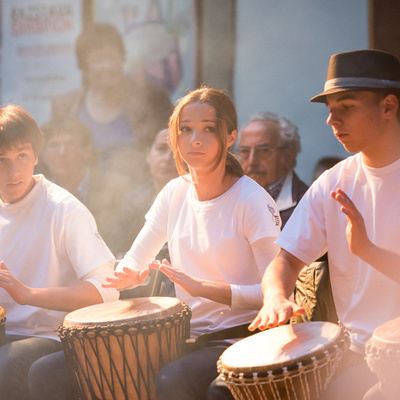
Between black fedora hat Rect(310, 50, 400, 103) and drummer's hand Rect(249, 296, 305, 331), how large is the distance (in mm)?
851

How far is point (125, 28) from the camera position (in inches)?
216

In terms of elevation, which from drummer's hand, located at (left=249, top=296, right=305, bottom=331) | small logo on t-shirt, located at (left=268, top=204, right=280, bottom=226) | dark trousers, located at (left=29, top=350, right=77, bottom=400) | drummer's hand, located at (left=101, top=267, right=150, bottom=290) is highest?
small logo on t-shirt, located at (left=268, top=204, right=280, bottom=226)

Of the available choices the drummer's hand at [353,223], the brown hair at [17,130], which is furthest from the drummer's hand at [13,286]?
the drummer's hand at [353,223]

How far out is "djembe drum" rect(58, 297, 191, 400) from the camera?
2738mm

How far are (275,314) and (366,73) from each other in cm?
100

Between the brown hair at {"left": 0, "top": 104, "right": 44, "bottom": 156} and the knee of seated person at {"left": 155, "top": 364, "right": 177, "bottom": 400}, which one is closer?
the knee of seated person at {"left": 155, "top": 364, "right": 177, "bottom": 400}

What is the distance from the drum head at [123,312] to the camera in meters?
2.75

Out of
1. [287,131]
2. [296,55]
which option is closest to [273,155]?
[287,131]

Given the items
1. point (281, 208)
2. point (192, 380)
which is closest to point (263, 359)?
point (192, 380)


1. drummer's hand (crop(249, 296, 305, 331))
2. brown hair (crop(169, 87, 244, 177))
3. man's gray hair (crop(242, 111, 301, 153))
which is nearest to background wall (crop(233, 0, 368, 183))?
man's gray hair (crop(242, 111, 301, 153))

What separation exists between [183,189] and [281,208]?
1321 mm

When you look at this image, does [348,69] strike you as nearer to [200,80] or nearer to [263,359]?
[263,359]

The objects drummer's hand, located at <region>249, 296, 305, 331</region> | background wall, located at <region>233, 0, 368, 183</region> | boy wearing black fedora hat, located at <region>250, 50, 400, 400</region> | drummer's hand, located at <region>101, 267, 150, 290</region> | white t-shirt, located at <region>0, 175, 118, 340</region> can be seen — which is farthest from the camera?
background wall, located at <region>233, 0, 368, 183</region>

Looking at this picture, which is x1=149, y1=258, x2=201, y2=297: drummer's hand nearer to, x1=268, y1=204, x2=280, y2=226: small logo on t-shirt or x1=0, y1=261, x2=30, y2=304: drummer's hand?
x1=268, y1=204, x2=280, y2=226: small logo on t-shirt
